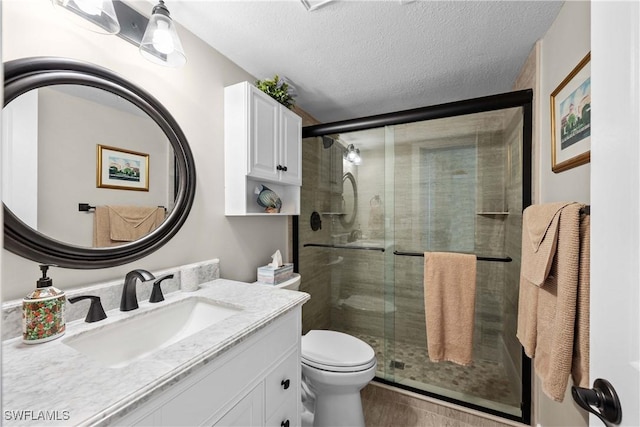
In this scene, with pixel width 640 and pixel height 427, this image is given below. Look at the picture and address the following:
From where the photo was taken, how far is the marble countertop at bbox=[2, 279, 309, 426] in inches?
25.1

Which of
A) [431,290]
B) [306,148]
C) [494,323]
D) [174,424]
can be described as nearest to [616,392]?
[174,424]

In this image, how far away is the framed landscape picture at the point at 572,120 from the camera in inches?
44.3

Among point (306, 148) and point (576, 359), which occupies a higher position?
point (306, 148)

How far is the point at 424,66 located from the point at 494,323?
1712 millimetres

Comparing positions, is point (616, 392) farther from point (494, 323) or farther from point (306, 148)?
point (306, 148)

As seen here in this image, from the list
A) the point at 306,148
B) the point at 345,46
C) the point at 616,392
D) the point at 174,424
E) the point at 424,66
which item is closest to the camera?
the point at 616,392

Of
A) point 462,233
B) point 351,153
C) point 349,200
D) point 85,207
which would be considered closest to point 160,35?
point 85,207

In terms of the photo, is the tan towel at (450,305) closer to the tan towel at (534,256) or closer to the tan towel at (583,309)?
the tan towel at (534,256)

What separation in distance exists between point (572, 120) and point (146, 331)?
193 centimetres

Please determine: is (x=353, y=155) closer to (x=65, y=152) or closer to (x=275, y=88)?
(x=275, y=88)

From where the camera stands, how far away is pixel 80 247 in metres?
1.08

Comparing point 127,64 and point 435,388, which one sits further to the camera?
point 435,388

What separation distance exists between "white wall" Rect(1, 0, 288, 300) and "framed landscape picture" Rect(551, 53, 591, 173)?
1662 millimetres

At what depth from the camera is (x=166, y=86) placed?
4.59ft
